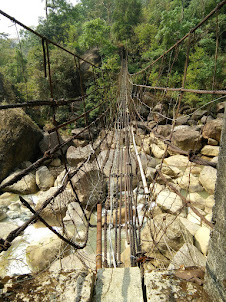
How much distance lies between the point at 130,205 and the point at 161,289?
68cm

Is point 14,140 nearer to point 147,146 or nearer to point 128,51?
point 147,146

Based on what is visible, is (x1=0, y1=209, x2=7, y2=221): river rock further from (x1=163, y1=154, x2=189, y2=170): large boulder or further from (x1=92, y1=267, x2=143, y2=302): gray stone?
(x1=163, y1=154, x2=189, y2=170): large boulder

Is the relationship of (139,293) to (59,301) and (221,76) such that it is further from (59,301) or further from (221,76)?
(221,76)

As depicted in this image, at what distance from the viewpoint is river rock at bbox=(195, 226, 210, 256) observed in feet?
5.04

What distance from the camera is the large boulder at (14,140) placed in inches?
143

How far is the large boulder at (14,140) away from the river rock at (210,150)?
3.98 meters

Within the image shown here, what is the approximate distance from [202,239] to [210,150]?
2.47m

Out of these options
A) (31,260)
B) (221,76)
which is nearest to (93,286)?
(31,260)

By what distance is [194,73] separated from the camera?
4.96 m

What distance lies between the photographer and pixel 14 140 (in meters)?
3.82

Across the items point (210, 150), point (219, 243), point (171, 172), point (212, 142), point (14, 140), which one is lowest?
point (171, 172)

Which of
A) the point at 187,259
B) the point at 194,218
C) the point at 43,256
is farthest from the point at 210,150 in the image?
the point at 43,256

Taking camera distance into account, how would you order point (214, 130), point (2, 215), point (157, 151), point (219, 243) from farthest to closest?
point (157, 151) → point (214, 130) → point (2, 215) → point (219, 243)

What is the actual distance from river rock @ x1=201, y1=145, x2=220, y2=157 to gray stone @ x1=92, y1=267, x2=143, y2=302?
3543 mm
